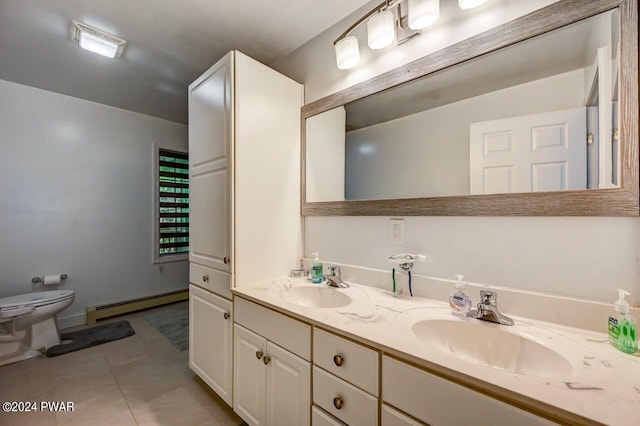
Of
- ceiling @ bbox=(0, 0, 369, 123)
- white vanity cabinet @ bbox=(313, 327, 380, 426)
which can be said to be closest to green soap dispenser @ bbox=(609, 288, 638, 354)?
white vanity cabinet @ bbox=(313, 327, 380, 426)

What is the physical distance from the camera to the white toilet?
2.06m

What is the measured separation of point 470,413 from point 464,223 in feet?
2.35

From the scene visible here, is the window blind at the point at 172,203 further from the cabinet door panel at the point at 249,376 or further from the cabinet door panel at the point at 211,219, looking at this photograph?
the cabinet door panel at the point at 249,376

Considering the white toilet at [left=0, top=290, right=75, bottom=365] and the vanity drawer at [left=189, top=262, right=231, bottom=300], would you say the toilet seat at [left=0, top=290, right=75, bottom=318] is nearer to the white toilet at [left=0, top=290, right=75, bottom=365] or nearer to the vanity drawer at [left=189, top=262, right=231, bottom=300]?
the white toilet at [left=0, top=290, right=75, bottom=365]

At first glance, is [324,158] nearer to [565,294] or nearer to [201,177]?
[201,177]

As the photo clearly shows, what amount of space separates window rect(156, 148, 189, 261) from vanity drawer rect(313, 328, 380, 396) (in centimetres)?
303

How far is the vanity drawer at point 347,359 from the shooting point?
2.76 ft

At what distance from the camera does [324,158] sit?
171cm

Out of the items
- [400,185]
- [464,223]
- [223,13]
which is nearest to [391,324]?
[464,223]

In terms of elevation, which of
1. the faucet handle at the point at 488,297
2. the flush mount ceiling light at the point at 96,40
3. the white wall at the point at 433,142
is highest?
the flush mount ceiling light at the point at 96,40

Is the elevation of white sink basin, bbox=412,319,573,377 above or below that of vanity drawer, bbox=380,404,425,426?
above

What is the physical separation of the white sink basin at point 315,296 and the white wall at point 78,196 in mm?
2601

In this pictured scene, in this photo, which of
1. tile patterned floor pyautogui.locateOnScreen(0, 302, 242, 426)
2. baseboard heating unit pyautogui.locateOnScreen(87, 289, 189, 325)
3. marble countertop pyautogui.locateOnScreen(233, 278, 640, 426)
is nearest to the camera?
marble countertop pyautogui.locateOnScreen(233, 278, 640, 426)

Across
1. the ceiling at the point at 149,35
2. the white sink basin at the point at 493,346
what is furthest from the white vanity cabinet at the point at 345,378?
the ceiling at the point at 149,35
